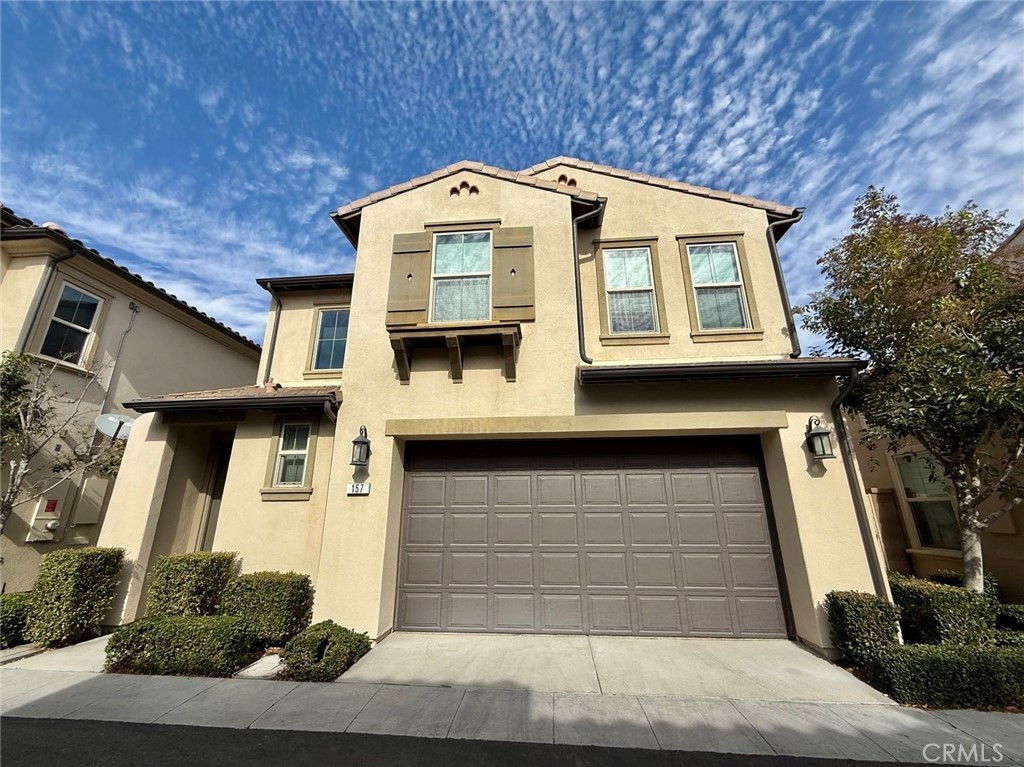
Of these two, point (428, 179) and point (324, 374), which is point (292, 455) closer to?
point (324, 374)

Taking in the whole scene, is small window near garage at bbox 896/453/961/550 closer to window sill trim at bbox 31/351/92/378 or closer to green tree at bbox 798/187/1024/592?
green tree at bbox 798/187/1024/592

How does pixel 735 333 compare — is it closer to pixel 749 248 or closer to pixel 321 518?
pixel 749 248

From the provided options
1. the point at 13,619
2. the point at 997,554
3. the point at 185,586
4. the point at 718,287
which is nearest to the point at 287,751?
the point at 185,586

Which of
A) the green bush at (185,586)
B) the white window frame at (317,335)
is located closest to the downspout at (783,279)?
the white window frame at (317,335)

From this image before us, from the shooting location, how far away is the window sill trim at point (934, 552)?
758cm

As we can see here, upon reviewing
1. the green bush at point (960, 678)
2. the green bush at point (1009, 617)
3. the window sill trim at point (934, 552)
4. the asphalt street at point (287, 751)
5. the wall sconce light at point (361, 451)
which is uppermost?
the wall sconce light at point (361, 451)

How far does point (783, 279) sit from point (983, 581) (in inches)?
210

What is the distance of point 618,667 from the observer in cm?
514

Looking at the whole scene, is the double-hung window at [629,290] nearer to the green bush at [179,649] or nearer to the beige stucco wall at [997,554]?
the beige stucco wall at [997,554]

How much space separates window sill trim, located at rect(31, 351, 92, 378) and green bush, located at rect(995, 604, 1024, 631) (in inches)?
632

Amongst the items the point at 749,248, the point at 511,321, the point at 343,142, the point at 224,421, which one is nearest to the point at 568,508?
the point at 511,321

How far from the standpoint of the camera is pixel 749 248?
25.2ft

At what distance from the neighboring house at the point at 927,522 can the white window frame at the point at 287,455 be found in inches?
404

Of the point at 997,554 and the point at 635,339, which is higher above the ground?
the point at 635,339
